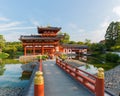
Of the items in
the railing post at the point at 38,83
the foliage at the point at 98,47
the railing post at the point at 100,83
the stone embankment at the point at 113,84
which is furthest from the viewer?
the foliage at the point at 98,47

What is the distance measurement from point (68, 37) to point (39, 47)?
112 feet

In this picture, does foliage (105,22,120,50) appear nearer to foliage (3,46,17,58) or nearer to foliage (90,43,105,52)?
foliage (90,43,105,52)

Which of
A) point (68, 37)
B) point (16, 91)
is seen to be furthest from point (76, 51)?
point (16, 91)

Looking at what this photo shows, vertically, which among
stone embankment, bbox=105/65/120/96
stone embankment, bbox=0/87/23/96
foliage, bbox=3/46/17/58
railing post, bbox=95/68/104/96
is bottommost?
stone embankment, bbox=0/87/23/96

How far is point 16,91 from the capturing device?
12633mm

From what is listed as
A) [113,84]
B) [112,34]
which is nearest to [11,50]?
→ [112,34]

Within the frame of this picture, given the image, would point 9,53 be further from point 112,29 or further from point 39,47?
point 112,29

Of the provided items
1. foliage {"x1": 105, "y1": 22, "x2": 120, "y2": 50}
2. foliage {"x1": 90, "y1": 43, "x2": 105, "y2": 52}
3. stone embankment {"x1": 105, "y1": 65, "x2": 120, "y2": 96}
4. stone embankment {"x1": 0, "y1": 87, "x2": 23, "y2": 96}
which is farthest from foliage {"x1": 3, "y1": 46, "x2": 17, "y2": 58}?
stone embankment {"x1": 0, "y1": 87, "x2": 23, "y2": 96}

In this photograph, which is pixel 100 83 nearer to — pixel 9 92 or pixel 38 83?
pixel 38 83

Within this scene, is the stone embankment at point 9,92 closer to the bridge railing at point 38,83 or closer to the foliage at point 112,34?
the bridge railing at point 38,83

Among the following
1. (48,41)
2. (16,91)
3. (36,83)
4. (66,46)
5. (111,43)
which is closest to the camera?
(36,83)

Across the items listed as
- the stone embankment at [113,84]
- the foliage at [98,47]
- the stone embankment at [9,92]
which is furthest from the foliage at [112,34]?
Result: the stone embankment at [9,92]

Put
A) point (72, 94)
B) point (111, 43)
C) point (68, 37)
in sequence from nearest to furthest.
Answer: point (72, 94), point (111, 43), point (68, 37)

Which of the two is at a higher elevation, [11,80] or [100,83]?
[100,83]
